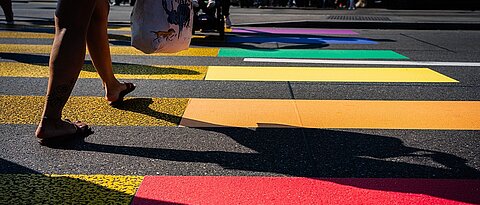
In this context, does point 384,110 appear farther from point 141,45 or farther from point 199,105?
point 141,45

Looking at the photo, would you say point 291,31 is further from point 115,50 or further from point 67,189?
point 67,189

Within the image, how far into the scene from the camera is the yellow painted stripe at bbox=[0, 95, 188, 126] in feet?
11.8

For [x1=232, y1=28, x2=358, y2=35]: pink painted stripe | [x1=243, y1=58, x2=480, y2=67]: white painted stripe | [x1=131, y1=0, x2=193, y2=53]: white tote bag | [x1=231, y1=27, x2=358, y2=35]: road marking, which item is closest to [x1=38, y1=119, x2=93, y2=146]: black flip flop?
[x1=131, y1=0, x2=193, y2=53]: white tote bag

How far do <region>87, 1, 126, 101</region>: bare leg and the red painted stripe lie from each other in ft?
4.20

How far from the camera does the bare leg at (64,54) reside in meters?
2.85

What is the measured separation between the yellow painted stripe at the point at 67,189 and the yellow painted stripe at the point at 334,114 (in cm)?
109

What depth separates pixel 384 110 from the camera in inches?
159

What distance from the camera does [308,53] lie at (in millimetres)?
7219

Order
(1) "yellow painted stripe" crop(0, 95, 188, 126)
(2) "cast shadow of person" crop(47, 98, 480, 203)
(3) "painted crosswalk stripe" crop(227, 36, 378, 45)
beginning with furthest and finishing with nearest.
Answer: (3) "painted crosswalk stripe" crop(227, 36, 378, 45), (1) "yellow painted stripe" crop(0, 95, 188, 126), (2) "cast shadow of person" crop(47, 98, 480, 203)

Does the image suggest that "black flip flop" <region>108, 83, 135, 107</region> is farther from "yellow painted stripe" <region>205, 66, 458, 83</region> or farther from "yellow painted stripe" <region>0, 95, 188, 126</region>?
"yellow painted stripe" <region>205, 66, 458, 83</region>

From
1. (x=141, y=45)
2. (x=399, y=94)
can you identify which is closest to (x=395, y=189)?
(x=141, y=45)

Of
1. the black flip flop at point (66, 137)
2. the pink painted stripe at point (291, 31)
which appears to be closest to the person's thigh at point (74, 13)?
the black flip flop at point (66, 137)

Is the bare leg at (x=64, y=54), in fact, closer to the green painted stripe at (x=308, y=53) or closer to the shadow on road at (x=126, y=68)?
the shadow on road at (x=126, y=68)

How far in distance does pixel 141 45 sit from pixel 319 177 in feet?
4.09
